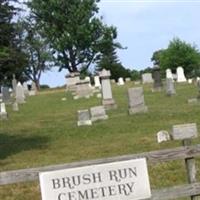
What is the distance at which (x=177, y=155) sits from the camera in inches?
286

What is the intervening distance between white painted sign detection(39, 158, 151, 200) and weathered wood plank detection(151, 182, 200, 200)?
0.23 meters

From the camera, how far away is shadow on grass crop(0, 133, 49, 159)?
48.0 ft

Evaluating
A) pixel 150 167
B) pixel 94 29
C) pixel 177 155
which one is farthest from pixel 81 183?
pixel 94 29

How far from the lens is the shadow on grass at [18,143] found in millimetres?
14625

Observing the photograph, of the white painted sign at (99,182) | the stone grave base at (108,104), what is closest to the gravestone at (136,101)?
the stone grave base at (108,104)

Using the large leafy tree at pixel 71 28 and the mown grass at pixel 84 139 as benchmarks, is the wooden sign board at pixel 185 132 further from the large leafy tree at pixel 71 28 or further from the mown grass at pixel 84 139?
the large leafy tree at pixel 71 28

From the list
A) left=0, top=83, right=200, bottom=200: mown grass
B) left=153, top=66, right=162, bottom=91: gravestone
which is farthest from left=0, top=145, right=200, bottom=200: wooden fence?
left=153, top=66, right=162, bottom=91: gravestone

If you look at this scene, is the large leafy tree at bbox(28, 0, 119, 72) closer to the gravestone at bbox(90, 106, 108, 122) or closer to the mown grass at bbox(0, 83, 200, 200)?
the mown grass at bbox(0, 83, 200, 200)

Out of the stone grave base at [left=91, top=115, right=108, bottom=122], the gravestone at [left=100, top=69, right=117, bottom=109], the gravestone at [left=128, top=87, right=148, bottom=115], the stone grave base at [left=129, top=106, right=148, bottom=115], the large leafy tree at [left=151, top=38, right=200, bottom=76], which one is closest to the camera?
the stone grave base at [left=91, top=115, right=108, bottom=122]

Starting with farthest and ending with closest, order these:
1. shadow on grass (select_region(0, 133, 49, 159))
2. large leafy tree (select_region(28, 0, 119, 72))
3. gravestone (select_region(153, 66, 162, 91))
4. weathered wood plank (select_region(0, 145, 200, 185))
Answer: large leafy tree (select_region(28, 0, 119, 72)) → gravestone (select_region(153, 66, 162, 91)) → shadow on grass (select_region(0, 133, 49, 159)) → weathered wood plank (select_region(0, 145, 200, 185))

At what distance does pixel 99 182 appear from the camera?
6.59 m

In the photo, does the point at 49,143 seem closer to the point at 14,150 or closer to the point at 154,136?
the point at 14,150

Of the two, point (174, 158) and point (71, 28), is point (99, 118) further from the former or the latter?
point (71, 28)

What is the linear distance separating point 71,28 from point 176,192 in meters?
60.7
